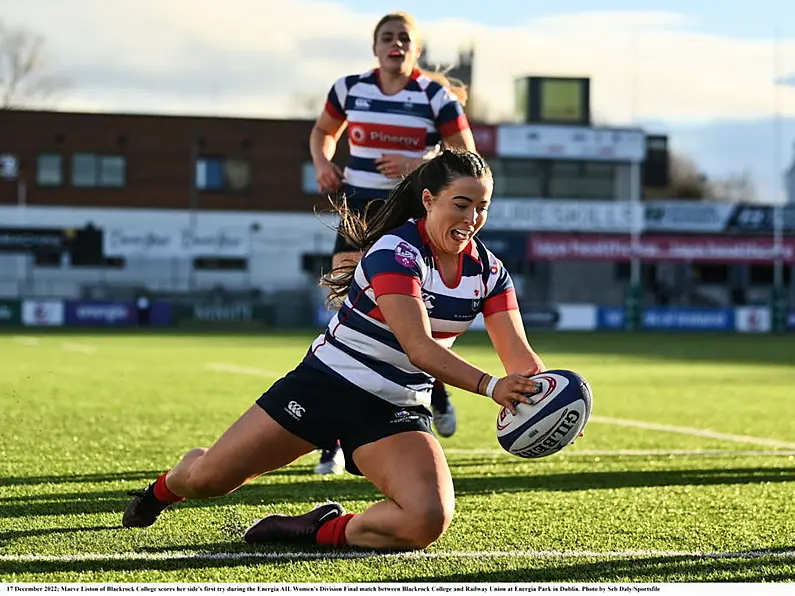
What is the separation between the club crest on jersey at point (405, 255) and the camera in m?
5.18

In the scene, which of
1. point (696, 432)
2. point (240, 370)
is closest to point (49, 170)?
point (240, 370)

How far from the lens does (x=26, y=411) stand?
11.4 meters

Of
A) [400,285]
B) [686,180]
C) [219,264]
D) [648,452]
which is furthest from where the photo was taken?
[686,180]

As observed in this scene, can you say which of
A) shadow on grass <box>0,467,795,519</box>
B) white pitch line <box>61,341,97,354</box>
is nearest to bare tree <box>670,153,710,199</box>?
white pitch line <box>61,341,97,354</box>

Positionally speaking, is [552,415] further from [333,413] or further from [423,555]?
[333,413]

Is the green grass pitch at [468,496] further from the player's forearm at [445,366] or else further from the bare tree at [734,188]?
the bare tree at [734,188]

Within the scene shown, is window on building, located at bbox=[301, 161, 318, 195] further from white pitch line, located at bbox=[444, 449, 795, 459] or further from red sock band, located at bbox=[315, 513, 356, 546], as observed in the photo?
red sock band, located at bbox=[315, 513, 356, 546]

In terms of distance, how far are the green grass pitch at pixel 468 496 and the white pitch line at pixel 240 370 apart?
2.36 meters

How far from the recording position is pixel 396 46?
314 inches

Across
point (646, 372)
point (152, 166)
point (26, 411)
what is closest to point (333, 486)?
point (26, 411)

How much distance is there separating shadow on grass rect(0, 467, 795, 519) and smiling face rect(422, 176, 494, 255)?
1.73 m

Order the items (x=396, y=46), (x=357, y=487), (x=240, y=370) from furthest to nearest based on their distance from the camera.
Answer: (x=240, y=370) → (x=396, y=46) → (x=357, y=487)

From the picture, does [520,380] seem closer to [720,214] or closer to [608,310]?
[608,310]

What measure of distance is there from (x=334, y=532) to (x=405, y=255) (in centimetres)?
104
